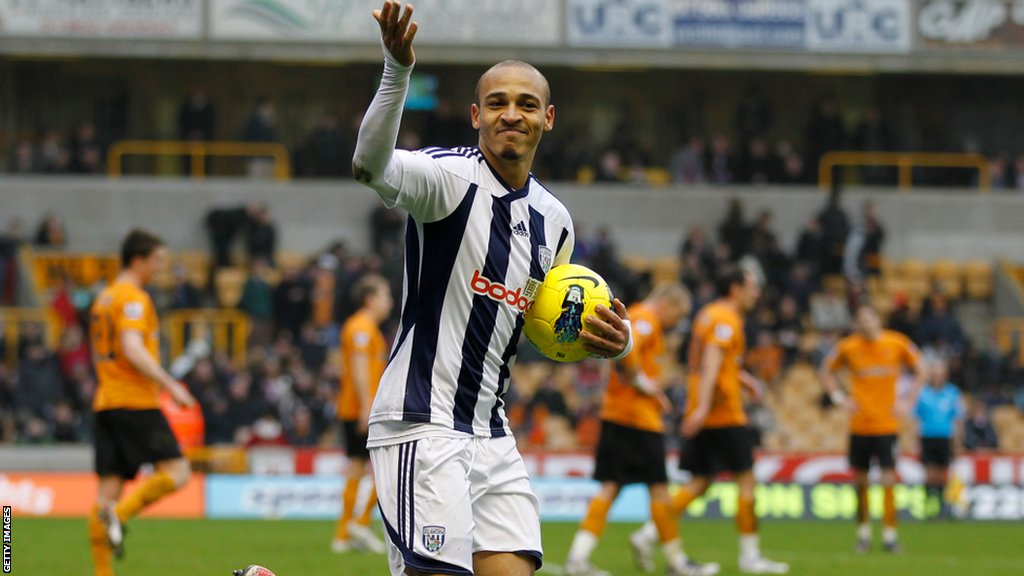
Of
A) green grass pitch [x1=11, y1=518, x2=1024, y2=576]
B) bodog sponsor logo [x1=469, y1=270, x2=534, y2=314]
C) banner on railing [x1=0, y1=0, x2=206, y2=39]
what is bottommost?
green grass pitch [x1=11, y1=518, x2=1024, y2=576]

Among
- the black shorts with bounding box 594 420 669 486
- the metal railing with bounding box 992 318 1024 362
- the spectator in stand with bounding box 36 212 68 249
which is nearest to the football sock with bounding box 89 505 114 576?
the black shorts with bounding box 594 420 669 486

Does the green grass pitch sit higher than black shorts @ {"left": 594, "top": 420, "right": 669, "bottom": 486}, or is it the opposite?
black shorts @ {"left": 594, "top": 420, "right": 669, "bottom": 486}

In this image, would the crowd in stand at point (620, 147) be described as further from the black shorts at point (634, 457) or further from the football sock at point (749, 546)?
the football sock at point (749, 546)

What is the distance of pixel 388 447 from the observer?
4238 millimetres

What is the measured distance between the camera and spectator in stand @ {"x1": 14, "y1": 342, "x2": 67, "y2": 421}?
55.9 feet

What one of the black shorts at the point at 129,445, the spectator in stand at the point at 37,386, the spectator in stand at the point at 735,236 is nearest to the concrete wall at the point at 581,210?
the spectator in stand at the point at 735,236

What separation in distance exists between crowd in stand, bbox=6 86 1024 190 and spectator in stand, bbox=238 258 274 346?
4.11 metres

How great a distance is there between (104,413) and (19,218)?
15332mm

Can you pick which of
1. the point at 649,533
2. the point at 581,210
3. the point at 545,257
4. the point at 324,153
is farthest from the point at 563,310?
the point at 324,153

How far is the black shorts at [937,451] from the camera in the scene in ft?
51.1

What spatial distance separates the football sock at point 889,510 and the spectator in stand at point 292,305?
419 inches

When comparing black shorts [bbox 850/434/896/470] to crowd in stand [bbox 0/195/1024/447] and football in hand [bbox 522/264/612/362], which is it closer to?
crowd in stand [bbox 0/195/1024/447]

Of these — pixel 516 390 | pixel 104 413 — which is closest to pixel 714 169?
pixel 516 390

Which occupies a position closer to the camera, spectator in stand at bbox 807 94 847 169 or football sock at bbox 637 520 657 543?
football sock at bbox 637 520 657 543
